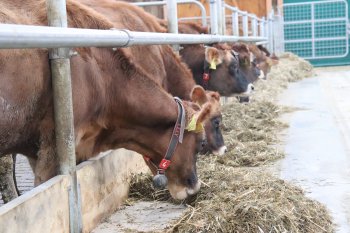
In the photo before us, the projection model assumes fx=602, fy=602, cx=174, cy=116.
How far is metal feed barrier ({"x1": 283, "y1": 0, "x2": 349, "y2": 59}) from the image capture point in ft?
74.2

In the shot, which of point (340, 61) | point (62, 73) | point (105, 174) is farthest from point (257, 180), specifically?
point (340, 61)

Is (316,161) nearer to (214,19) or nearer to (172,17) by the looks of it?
(172,17)

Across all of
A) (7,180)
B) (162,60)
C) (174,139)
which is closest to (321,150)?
(162,60)

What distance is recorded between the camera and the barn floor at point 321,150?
414 cm

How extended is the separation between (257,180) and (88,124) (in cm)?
118

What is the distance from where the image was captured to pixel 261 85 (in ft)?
41.1

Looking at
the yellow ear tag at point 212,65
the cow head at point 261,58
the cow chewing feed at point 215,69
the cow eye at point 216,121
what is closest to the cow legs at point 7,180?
the cow eye at point 216,121

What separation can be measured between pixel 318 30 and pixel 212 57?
54.9 ft

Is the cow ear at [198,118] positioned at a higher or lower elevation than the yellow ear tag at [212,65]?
lower

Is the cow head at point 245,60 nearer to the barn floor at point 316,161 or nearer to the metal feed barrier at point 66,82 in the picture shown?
the barn floor at point 316,161

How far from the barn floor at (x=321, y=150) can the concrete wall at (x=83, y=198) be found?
1.30 m

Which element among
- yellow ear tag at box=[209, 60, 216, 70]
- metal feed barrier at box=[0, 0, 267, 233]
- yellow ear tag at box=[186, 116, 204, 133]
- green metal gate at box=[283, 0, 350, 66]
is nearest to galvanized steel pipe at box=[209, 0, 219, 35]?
yellow ear tag at box=[209, 60, 216, 70]

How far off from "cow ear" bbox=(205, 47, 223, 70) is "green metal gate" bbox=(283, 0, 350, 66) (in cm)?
1598

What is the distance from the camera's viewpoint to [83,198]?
3.22 metres
